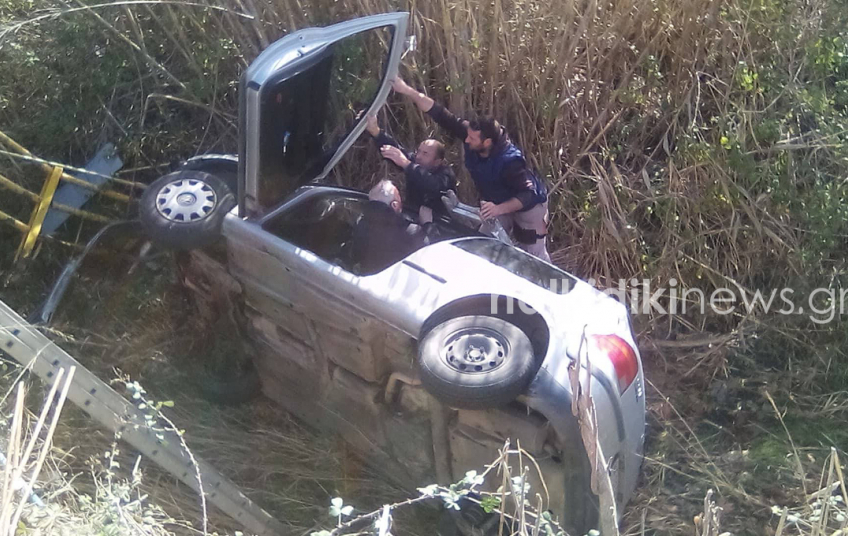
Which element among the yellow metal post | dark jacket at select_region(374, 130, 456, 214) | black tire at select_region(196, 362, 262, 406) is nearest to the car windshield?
dark jacket at select_region(374, 130, 456, 214)

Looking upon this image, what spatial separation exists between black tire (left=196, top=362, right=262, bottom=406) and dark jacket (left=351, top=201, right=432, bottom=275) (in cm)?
86

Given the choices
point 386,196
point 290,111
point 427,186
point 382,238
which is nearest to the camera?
point 290,111

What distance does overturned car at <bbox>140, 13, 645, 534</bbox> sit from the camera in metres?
2.77

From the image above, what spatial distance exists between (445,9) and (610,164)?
1.34 metres

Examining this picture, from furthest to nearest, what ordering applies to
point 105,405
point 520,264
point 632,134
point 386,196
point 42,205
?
1. point 632,134
2. point 42,205
3. point 386,196
4. point 520,264
5. point 105,405

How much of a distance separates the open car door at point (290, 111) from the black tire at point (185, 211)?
15 centimetres

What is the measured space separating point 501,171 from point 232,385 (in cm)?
175

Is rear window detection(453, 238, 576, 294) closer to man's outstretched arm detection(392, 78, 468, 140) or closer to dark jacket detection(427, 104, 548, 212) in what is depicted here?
dark jacket detection(427, 104, 548, 212)

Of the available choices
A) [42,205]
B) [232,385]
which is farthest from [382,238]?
[42,205]

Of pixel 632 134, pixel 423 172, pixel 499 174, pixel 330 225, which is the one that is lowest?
pixel 330 225

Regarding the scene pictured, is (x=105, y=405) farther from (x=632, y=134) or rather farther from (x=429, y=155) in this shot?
(x=632, y=134)

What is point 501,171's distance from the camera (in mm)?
3992

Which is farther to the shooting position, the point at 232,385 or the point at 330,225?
the point at 232,385

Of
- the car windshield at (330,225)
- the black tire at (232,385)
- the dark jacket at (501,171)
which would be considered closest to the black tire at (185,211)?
the car windshield at (330,225)
